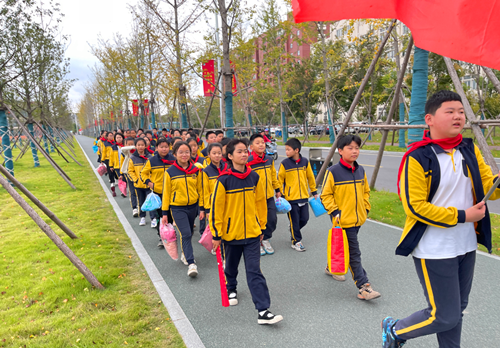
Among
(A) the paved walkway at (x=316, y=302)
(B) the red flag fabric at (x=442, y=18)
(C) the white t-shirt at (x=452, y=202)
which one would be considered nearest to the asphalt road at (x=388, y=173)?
(A) the paved walkway at (x=316, y=302)

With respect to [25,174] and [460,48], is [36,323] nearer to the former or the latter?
[460,48]

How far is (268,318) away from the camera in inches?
128

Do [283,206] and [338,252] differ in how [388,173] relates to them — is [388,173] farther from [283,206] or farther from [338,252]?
[338,252]

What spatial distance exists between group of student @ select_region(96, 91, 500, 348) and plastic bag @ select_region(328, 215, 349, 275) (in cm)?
14

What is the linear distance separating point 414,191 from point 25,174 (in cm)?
1641

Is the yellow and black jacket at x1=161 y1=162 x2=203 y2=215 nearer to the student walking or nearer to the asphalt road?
the student walking

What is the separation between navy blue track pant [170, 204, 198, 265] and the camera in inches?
184

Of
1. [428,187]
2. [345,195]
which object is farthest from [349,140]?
[428,187]

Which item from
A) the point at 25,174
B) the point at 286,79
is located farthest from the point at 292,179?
the point at 286,79

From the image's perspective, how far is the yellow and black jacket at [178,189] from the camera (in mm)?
4785

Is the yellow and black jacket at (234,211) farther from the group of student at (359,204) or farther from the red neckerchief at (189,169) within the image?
the red neckerchief at (189,169)

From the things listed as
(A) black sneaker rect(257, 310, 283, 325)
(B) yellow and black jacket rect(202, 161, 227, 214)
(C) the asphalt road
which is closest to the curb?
(A) black sneaker rect(257, 310, 283, 325)

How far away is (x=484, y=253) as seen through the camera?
4832 millimetres

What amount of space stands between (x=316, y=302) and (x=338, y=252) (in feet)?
1.97
